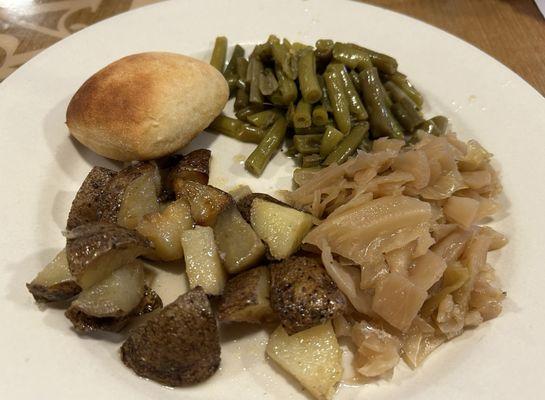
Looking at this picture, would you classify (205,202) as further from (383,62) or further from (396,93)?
(383,62)

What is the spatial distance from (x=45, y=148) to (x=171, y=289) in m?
1.19

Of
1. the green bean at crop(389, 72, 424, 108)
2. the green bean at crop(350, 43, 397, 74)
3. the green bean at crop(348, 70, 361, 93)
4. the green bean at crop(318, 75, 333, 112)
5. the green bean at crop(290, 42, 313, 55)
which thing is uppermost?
the green bean at crop(350, 43, 397, 74)

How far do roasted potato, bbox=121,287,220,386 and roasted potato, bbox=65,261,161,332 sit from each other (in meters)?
0.12

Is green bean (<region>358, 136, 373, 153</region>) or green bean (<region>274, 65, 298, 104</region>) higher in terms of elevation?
green bean (<region>274, 65, 298, 104</region>)

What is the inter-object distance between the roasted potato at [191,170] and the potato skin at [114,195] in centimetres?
19

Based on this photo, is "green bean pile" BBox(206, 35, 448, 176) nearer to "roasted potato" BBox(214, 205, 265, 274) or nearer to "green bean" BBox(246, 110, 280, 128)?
"green bean" BBox(246, 110, 280, 128)

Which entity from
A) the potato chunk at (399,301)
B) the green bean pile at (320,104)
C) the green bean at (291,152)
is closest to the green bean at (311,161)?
the green bean pile at (320,104)

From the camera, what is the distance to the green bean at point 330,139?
3064 millimetres

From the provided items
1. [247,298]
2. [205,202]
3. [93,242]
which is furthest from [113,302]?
[205,202]

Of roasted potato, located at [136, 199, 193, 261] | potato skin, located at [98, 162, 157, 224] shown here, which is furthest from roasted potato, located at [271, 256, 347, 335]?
potato skin, located at [98, 162, 157, 224]

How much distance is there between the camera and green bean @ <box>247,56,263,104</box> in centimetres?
327

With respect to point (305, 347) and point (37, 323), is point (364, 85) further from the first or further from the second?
point (37, 323)

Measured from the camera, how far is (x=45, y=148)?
2.96 m

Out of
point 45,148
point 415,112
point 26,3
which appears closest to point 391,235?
point 415,112
